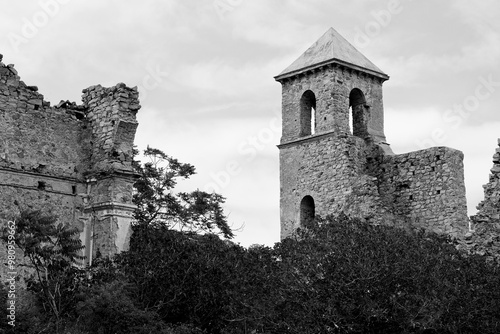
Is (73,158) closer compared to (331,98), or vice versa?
(73,158)

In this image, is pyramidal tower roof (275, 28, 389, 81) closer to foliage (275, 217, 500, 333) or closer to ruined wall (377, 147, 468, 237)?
ruined wall (377, 147, 468, 237)

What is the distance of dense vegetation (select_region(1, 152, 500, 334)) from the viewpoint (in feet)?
45.4

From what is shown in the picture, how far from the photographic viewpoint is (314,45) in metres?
32.2

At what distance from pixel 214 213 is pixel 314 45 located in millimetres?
6720

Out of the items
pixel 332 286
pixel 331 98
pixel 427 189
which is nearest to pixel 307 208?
pixel 331 98

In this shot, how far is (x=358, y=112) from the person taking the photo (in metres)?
31.9

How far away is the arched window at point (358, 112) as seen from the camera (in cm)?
3167

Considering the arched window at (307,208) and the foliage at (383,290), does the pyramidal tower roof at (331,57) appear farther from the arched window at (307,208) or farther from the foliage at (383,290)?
the foliage at (383,290)

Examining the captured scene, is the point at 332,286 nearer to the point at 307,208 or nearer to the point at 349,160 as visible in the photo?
the point at 349,160

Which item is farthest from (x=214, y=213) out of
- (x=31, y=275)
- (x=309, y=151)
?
(x=31, y=275)

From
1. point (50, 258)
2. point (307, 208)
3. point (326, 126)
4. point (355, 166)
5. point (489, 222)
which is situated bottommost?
point (50, 258)

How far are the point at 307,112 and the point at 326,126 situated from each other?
1.51m

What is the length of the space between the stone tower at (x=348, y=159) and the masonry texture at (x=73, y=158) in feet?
32.9

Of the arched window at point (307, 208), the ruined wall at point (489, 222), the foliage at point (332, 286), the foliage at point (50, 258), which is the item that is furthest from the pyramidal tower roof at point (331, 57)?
the foliage at point (50, 258)
